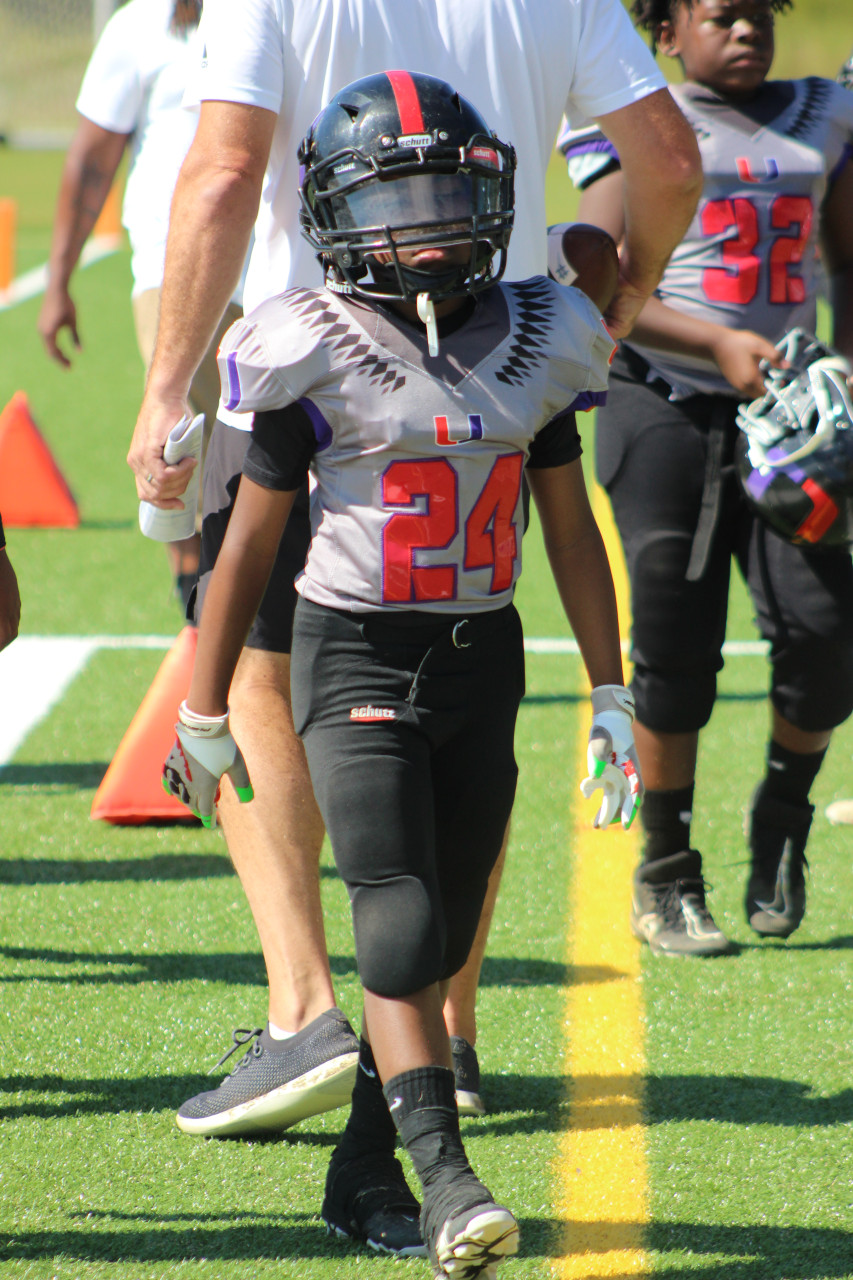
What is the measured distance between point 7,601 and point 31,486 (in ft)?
18.8

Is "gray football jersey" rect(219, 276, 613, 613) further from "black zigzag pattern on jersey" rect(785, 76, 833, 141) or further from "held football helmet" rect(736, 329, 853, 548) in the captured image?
"black zigzag pattern on jersey" rect(785, 76, 833, 141)

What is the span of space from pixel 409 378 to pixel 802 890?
202 cm

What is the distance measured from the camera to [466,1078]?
2.99 metres

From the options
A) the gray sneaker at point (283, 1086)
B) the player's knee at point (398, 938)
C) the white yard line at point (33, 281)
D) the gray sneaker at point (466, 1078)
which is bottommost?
the white yard line at point (33, 281)

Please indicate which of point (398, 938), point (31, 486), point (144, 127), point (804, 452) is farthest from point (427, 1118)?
point (31, 486)

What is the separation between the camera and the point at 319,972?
2980mm

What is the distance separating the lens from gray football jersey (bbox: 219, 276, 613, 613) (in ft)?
7.91

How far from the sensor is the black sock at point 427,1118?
226 cm

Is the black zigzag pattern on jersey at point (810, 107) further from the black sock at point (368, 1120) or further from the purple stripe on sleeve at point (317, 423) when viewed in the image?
the black sock at point (368, 1120)

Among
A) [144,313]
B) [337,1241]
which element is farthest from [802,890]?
[144,313]

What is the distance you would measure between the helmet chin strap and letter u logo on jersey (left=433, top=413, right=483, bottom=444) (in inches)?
4.2

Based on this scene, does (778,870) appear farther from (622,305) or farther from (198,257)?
(198,257)

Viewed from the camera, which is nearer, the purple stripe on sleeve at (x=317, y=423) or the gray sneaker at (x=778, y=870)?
the purple stripe on sleeve at (x=317, y=423)

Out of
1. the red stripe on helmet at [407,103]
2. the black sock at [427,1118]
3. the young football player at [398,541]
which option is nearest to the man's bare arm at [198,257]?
the young football player at [398,541]
